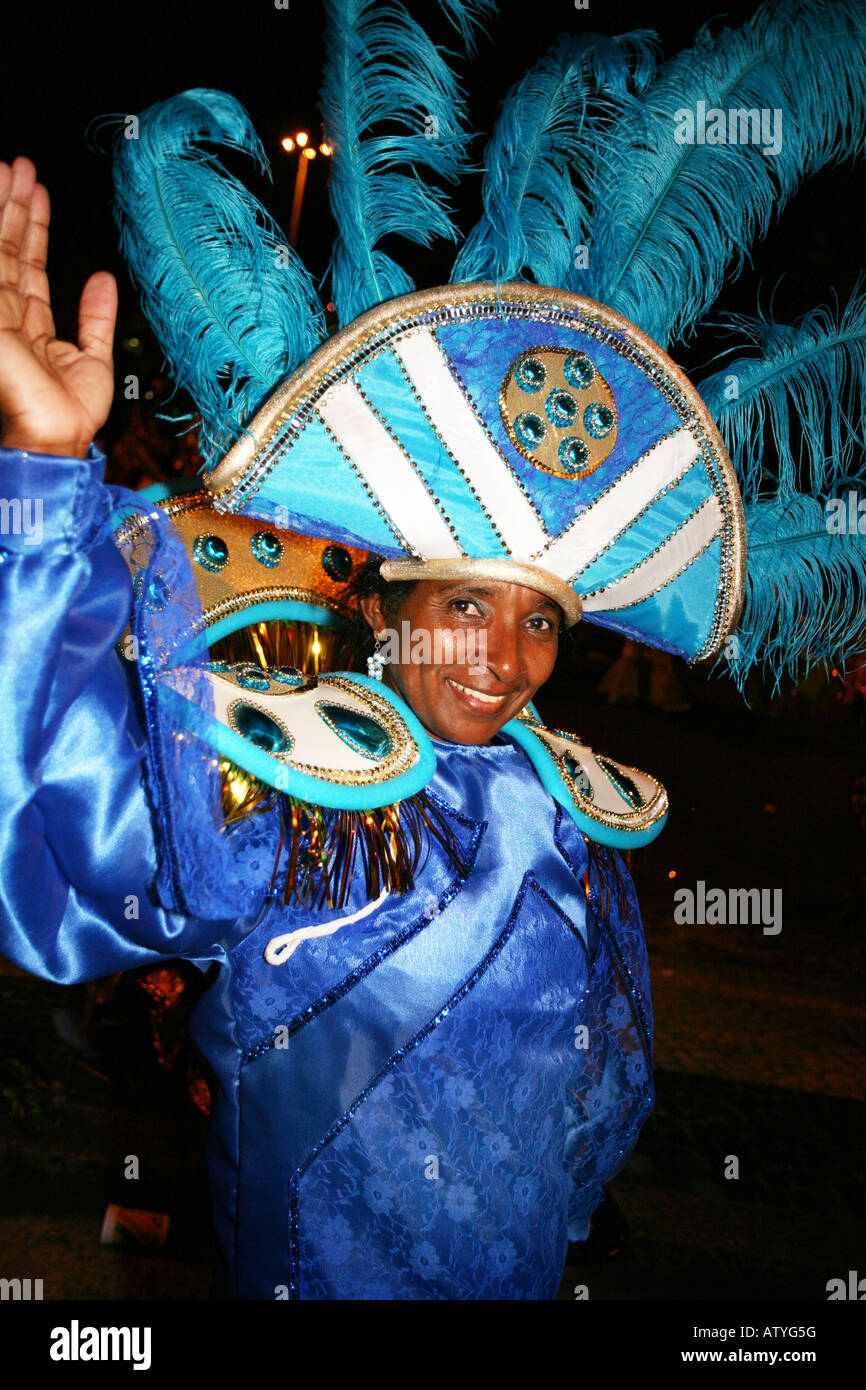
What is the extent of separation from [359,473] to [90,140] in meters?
0.68

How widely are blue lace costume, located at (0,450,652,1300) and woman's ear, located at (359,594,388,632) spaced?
30 cm

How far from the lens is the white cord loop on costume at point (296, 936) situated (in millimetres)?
1550

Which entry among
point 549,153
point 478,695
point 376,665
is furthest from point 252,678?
point 549,153

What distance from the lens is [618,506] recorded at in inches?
68.0

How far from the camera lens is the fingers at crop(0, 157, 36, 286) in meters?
1.27

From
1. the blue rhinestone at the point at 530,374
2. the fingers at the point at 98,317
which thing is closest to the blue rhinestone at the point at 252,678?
the fingers at the point at 98,317

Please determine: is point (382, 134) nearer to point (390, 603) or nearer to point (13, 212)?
point (13, 212)

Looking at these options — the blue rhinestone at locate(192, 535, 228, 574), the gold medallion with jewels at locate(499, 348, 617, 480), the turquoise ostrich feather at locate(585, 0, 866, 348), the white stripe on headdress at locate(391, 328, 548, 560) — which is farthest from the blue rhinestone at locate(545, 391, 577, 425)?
the blue rhinestone at locate(192, 535, 228, 574)

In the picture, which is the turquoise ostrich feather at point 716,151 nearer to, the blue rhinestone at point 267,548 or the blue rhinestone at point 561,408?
the blue rhinestone at point 561,408

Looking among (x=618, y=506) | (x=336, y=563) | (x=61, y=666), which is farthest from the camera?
(x=336, y=563)

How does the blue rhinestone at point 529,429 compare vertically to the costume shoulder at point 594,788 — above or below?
above

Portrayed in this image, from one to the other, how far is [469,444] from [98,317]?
611mm

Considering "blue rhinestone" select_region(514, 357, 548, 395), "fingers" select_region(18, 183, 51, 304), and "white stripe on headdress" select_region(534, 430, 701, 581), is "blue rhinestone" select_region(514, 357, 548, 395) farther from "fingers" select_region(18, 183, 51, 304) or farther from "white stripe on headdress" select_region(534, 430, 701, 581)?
"fingers" select_region(18, 183, 51, 304)

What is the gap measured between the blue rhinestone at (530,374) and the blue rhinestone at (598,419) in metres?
0.10
